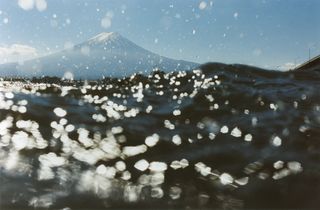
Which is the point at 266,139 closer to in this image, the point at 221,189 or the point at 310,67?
the point at 221,189

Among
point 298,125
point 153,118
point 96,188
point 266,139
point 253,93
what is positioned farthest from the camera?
point 253,93

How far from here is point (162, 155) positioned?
448 cm

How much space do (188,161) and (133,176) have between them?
767 millimetres

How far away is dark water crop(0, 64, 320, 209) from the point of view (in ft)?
10.2

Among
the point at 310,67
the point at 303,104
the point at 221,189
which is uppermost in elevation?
the point at 310,67

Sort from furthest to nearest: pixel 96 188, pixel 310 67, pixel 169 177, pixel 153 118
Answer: pixel 310 67 → pixel 153 118 → pixel 169 177 → pixel 96 188

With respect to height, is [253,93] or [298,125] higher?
[253,93]

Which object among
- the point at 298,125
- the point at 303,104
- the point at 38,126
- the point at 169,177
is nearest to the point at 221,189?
the point at 169,177

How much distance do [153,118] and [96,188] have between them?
3601 mm

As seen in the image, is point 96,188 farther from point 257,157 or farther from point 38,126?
point 38,126

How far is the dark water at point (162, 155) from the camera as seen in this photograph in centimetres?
310

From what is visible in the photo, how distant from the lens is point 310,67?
25.6m

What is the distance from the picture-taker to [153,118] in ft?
22.3

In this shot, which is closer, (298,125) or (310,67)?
(298,125)
